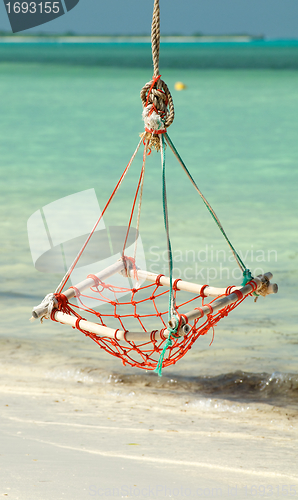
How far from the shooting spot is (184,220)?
6.86m

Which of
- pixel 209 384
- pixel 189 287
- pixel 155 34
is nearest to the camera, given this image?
pixel 155 34

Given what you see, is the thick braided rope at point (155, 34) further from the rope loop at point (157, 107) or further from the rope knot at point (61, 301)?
the rope knot at point (61, 301)

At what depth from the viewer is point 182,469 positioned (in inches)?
102

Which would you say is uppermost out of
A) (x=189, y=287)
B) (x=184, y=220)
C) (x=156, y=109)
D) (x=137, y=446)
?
(x=156, y=109)

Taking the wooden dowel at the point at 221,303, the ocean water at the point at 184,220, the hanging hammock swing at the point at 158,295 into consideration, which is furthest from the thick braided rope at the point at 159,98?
the ocean water at the point at 184,220

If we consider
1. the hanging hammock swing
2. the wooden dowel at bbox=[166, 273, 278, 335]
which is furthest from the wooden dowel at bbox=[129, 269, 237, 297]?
the wooden dowel at bbox=[166, 273, 278, 335]

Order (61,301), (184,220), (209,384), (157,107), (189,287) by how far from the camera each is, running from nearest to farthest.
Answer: (157,107) → (61,301) → (189,287) → (209,384) → (184,220)

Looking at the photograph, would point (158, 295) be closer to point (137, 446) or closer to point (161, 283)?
point (161, 283)

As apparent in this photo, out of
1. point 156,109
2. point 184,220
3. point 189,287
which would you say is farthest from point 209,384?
point 184,220

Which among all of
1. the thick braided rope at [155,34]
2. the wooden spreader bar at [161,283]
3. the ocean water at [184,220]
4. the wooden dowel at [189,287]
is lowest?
the ocean water at [184,220]

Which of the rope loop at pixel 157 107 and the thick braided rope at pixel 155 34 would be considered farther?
the rope loop at pixel 157 107

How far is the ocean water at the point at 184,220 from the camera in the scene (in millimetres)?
3701

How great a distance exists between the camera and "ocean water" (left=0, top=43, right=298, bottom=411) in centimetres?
370

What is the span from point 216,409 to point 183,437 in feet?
1.45
